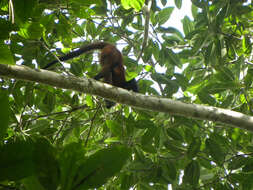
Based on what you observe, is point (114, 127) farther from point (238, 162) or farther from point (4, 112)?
point (4, 112)

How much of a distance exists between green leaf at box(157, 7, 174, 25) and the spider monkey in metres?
1.22

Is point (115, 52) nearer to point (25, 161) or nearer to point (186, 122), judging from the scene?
point (186, 122)

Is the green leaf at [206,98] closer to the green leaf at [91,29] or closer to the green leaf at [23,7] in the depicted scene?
the green leaf at [91,29]

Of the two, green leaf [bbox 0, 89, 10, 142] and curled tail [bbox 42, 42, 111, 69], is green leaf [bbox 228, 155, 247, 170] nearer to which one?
green leaf [bbox 0, 89, 10, 142]

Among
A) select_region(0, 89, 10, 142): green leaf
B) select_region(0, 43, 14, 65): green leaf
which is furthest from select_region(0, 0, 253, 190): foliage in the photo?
select_region(0, 89, 10, 142): green leaf

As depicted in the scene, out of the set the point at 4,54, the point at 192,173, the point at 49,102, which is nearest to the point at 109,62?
the point at 49,102

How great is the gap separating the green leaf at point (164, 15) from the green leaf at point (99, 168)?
3416 mm

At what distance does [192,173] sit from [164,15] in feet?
7.46

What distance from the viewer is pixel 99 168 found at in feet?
2.39

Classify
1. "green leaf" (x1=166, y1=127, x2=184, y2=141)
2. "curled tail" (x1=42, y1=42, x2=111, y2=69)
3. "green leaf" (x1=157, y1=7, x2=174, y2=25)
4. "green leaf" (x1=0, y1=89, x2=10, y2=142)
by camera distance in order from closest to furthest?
"green leaf" (x1=0, y1=89, x2=10, y2=142)
"green leaf" (x1=166, y1=127, x2=184, y2=141)
"green leaf" (x1=157, y1=7, x2=174, y2=25)
"curled tail" (x1=42, y1=42, x2=111, y2=69)

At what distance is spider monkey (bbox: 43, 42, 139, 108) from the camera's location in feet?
14.0

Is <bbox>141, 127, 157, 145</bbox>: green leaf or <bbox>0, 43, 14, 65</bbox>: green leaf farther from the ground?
<bbox>0, 43, 14, 65</bbox>: green leaf

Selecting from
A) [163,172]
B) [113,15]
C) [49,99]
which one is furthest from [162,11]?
[163,172]

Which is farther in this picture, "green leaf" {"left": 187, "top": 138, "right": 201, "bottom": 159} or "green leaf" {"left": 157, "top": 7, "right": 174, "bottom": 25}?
"green leaf" {"left": 157, "top": 7, "right": 174, "bottom": 25}
